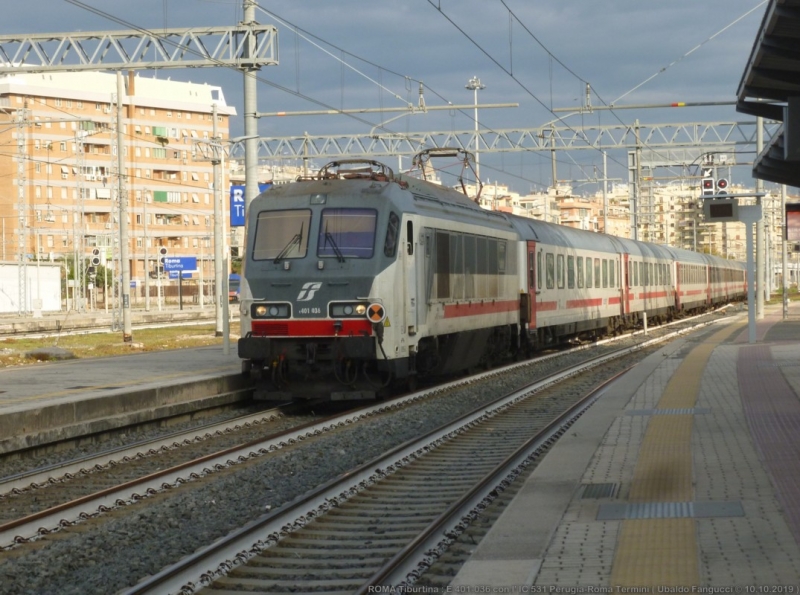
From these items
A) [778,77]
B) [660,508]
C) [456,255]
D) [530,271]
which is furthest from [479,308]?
[660,508]

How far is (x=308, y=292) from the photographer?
56.1 feet

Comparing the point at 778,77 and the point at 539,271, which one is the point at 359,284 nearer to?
the point at 778,77

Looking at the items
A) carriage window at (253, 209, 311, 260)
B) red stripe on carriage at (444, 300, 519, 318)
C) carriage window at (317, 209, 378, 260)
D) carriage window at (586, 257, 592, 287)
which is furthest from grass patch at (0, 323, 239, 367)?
carriage window at (317, 209, 378, 260)

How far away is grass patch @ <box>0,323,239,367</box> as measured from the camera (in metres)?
28.2

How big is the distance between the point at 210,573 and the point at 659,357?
2022 centimetres

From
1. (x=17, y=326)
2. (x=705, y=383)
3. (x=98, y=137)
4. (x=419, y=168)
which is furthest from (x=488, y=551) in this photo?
(x=98, y=137)

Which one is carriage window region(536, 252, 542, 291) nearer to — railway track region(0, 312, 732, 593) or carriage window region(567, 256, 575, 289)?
carriage window region(567, 256, 575, 289)

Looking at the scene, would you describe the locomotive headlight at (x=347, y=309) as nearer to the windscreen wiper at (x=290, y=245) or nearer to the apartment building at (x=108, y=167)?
the windscreen wiper at (x=290, y=245)

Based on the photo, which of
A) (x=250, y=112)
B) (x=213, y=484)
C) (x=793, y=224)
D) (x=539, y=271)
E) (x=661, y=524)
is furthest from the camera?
(x=539, y=271)

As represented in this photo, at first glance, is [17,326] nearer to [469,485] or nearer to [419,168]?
[419,168]

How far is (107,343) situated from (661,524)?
29124mm

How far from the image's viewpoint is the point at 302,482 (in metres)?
11.0

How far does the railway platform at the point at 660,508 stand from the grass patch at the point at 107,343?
54.1 ft

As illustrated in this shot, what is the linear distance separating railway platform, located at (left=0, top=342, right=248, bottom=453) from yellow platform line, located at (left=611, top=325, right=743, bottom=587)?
6992mm
